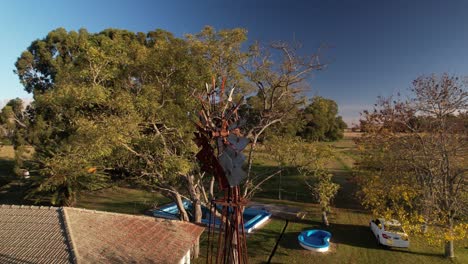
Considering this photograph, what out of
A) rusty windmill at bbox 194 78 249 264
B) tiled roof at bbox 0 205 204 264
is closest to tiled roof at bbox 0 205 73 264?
tiled roof at bbox 0 205 204 264

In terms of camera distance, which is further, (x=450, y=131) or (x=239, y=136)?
(x=450, y=131)

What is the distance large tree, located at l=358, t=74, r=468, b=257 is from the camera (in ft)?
48.0

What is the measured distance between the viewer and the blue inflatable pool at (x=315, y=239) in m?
17.5

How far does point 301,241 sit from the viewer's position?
59.6ft

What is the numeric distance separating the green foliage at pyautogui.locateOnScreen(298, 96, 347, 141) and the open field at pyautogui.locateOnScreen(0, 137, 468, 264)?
27.1 ft

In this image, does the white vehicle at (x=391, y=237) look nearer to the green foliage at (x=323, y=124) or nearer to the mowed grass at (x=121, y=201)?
the mowed grass at (x=121, y=201)

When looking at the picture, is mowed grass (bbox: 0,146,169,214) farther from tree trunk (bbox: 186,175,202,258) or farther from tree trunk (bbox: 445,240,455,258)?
tree trunk (bbox: 445,240,455,258)

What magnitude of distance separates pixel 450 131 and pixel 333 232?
8.87 meters

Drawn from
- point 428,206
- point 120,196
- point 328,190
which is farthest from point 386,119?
point 120,196

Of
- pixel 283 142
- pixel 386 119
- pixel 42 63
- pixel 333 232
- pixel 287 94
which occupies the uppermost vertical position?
pixel 42 63

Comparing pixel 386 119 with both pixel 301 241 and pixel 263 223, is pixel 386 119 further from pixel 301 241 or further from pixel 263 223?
pixel 263 223

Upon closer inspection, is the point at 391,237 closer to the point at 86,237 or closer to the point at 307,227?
the point at 307,227

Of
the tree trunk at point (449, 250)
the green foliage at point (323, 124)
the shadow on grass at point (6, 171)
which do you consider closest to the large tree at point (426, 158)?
the tree trunk at point (449, 250)

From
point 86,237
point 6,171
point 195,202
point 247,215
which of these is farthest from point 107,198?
point 86,237
